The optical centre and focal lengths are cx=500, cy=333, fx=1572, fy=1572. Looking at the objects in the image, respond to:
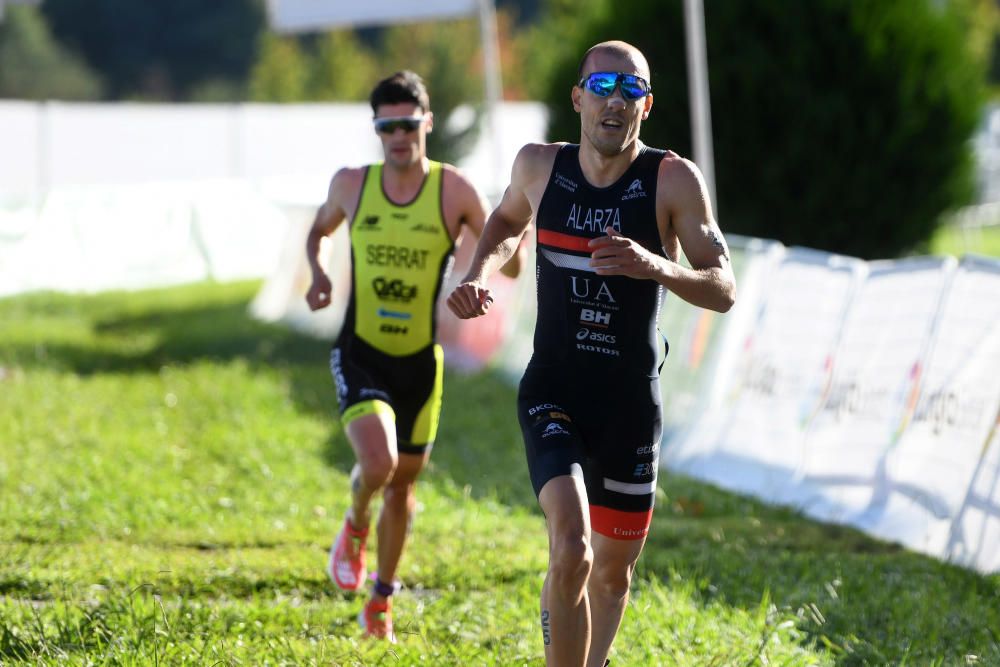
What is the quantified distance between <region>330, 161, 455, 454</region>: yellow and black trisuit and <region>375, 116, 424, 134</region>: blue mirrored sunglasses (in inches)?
10.7

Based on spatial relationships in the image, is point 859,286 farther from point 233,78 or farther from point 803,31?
point 233,78

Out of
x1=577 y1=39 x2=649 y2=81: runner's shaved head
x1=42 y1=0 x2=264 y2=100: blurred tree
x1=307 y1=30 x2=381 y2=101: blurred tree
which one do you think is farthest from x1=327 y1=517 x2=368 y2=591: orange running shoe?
x1=42 y1=0 x2=264 y2=100: blurred tree

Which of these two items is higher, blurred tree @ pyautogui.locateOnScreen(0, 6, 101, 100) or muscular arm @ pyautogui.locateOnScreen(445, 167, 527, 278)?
blurred tree @ pyautogui.locateOnScreen(0, 6, 101, 100)

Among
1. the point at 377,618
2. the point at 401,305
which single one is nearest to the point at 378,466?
the point at 377,618

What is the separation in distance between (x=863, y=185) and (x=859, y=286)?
8.63m

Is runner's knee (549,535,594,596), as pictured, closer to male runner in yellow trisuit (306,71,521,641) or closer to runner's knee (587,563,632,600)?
runner's knee (587,563,632,600)

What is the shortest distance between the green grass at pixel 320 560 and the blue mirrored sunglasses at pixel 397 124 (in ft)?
7.23

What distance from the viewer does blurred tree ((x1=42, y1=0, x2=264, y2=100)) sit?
76.5 m

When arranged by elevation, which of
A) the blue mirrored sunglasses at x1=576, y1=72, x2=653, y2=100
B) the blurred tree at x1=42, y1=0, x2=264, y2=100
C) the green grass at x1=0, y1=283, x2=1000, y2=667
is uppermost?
the blurred tree at x1=42, y1=0, x2=264, y2=100

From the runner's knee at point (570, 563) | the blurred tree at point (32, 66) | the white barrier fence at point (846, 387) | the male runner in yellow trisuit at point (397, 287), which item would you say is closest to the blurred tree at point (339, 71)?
the blurred tree at point (32, 66)

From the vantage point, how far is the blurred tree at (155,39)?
7650 cm

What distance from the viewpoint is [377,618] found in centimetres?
682

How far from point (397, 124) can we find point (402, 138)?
71 mm

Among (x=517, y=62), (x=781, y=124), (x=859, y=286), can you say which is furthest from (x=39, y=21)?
(x=859, y=286)
